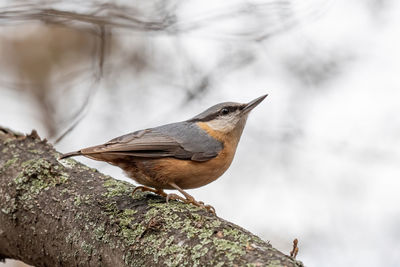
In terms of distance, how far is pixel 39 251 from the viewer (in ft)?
9.09

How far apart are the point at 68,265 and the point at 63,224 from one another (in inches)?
9.0

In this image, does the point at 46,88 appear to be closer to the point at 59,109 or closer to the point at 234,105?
the point at 59,109

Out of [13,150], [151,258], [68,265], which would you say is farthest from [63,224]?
[13,150]

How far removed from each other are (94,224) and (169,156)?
2.89 feet

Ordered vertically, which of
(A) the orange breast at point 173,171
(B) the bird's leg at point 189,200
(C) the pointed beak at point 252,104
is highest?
(C) the pointed beak at point 252,104

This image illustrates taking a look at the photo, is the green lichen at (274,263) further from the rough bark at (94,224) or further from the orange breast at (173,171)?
the orange breast at (173,171)

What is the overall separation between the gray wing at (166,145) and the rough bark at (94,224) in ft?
0.69

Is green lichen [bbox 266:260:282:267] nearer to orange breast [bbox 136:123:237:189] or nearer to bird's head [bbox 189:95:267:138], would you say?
orange breast [bbox 136:123:237:189]

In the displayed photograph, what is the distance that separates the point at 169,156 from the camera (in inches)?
131

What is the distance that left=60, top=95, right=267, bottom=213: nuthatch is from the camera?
3207 mm

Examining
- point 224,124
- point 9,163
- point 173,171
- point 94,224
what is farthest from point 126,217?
point 224,124

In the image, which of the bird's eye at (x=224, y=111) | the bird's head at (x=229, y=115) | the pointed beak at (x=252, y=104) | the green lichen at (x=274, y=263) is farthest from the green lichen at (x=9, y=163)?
the green lichen at (x=274, y=263)

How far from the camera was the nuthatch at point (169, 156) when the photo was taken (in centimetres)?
321

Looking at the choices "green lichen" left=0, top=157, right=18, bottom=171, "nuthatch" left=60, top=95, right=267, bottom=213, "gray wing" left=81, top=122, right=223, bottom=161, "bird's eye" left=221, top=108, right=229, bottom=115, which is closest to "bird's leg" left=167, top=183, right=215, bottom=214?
"nuthatch" left=60, top=95, right=267, bottom=213
